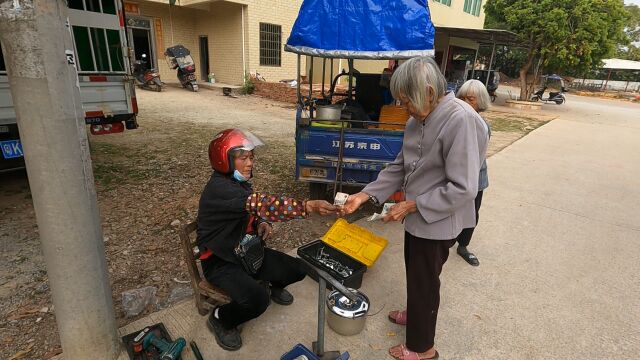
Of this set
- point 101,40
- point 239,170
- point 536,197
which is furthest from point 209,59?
point 239,170

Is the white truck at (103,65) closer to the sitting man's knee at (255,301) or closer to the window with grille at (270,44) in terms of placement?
the sitting man's knee at (255,301)

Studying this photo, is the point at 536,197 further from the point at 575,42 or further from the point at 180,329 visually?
the point at 575,42

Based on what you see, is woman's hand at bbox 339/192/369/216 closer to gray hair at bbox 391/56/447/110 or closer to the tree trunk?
gray hair at bbox 391/56/447/110

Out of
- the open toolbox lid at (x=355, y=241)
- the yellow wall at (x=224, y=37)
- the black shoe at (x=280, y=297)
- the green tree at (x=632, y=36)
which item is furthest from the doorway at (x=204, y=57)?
the green tree at (x=632, y=36)

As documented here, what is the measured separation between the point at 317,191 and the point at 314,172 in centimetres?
45

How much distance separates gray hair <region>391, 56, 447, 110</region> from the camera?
5.94 feet

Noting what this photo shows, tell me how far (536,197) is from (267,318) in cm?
475

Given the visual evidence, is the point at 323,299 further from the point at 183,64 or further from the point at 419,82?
the point at 183,64

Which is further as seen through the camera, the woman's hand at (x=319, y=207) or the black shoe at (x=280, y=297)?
the black shoe at (x=280, y=297)

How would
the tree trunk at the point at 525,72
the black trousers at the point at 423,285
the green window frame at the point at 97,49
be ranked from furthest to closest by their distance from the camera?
the tree trunk at the point at 525,72 → the green window frame at the point at 97,49 → the black trousers at the point at 423,285

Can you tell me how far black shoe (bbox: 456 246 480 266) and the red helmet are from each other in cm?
251

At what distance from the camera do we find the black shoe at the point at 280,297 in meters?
2.82

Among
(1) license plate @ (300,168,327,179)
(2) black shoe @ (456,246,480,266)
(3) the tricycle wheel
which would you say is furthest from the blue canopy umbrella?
(2) black shoe @ (456,246,480,266)

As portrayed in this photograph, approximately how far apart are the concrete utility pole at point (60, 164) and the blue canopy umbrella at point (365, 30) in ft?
9.75
